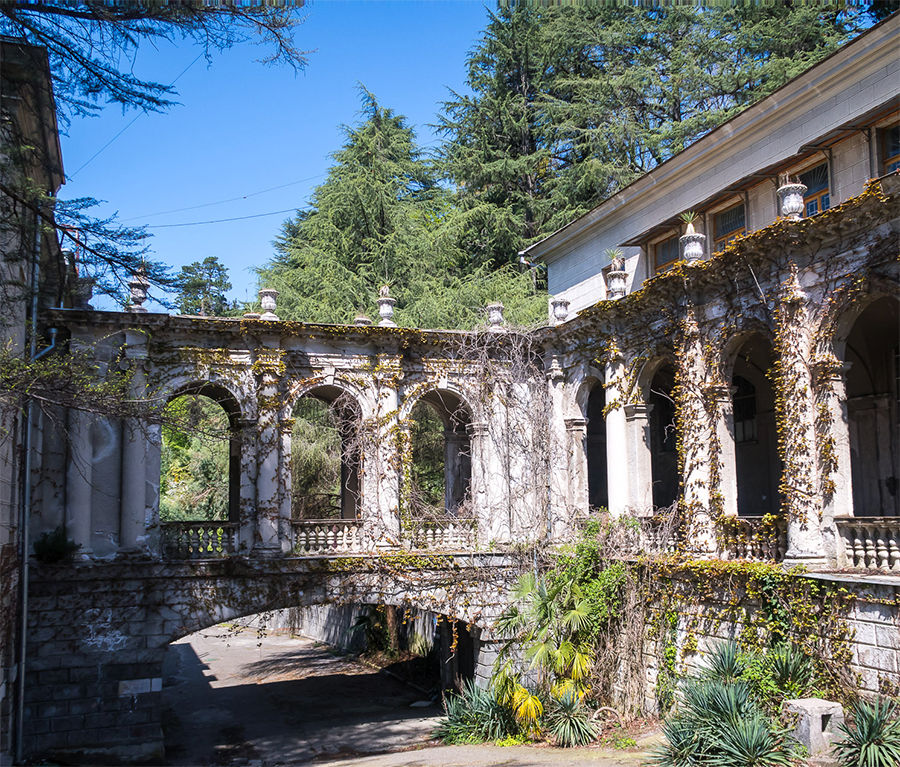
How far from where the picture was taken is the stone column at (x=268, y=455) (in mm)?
19969

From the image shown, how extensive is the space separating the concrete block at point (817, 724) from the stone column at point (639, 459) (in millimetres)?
7083

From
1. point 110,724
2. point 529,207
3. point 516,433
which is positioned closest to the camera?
point 110,724

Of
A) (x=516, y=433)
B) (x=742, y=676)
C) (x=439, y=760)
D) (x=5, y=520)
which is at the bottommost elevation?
(x=439, y=760)

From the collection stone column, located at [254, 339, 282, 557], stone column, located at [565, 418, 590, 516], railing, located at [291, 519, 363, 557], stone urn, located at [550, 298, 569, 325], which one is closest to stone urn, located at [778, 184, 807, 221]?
stone urn, located at [550, 298, 569, 325]

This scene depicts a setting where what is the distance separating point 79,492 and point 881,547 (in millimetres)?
15425

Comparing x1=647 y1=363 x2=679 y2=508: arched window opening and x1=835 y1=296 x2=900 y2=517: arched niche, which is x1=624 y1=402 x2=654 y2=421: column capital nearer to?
x1=835 y1=296 x2=900 y2=517: arched niche

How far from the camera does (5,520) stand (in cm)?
1490

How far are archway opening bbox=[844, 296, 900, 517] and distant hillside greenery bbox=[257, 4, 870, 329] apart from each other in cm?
1311

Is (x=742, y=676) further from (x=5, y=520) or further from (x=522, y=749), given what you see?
(x=5, y=520)

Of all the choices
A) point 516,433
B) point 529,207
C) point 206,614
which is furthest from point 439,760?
point 529,207

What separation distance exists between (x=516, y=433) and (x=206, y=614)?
851 centimetres

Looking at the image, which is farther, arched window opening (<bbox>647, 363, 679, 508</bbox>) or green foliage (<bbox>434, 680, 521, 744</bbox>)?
arched window opening (<bbox>647, 363, 679, 508</bbox>)

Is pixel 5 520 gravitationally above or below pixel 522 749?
above

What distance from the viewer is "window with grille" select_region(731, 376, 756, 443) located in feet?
71.8
